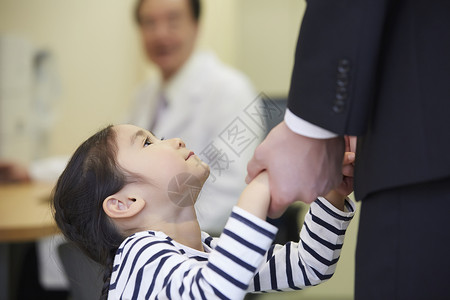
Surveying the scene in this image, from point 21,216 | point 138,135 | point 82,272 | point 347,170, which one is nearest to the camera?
point 347,170

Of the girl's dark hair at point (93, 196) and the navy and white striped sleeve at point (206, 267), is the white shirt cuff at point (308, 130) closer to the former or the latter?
the navy and white striped sleeve at point (206, 267)

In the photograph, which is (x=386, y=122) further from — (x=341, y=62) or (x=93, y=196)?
(x=93, y=196)

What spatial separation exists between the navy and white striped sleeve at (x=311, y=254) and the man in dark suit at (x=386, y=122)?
15 cm

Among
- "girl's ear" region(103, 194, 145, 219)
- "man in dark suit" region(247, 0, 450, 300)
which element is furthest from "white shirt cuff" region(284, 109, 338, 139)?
"girl's ear" region(103, 194, 145, 219)

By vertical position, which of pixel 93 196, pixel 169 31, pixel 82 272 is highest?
pixel 93 196

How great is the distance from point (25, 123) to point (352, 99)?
210 centimetres

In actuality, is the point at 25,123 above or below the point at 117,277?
below

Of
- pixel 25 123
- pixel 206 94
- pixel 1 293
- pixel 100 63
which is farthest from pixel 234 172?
pixel 100 63

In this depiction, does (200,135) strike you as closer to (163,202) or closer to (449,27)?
(163,202)

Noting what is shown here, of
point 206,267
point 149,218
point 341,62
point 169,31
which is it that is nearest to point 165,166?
point 149,218

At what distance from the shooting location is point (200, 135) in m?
1.52

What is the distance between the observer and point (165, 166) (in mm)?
785

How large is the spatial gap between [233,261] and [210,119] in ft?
3.45

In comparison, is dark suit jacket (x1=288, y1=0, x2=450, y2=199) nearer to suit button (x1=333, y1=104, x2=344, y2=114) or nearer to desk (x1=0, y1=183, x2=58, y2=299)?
suit button (x1=333, y1=104, x2=344, y2=114)
